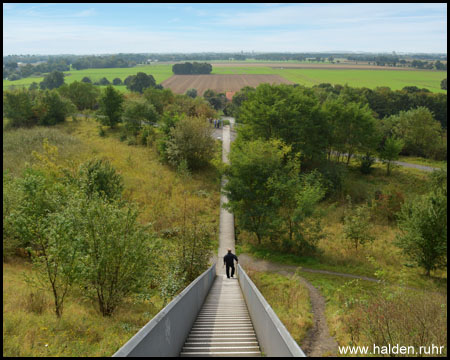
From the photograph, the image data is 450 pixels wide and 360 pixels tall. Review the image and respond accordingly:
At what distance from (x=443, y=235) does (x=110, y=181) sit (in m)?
18.7

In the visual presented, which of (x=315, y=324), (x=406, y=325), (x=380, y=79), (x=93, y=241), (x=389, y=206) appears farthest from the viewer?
(x=380, y=79)

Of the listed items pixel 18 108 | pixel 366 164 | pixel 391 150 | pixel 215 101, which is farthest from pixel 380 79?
pixel 18 108

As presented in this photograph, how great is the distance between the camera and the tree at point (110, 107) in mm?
43750

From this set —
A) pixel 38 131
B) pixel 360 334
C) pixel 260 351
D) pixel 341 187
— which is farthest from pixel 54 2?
pixel 38 131

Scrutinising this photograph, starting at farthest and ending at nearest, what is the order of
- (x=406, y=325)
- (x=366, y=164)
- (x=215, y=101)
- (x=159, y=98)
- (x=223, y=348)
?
(x=215, y=101) → (x=159, y=98) → (x=366, y=164) → (x=406, y=325) → (x=223, y=348)

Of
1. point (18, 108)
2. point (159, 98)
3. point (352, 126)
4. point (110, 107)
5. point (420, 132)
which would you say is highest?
point (159, 98)

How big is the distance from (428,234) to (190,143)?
20890 mm

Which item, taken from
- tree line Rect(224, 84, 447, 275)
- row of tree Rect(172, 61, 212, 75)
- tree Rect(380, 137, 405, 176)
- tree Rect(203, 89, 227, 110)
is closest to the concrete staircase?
tree line Rect(224, 84, 447, 275)

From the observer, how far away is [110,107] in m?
44.4

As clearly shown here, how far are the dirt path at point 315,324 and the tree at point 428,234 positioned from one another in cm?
648

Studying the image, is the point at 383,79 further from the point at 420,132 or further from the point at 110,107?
the point at 110,107

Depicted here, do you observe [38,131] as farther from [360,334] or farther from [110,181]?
[360,334]

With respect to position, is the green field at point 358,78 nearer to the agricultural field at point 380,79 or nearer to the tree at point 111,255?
the agricultural field at point 380,79

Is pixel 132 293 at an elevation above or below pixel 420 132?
below
